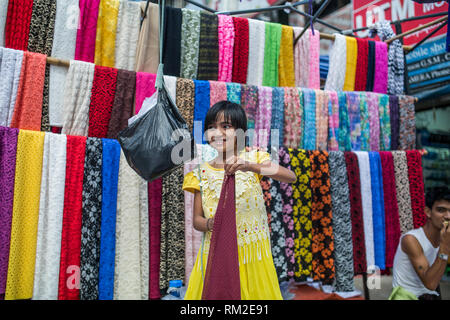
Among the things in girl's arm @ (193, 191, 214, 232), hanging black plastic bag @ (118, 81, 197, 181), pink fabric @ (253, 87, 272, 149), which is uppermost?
pink fabric @ (253, 87, 272, 149)

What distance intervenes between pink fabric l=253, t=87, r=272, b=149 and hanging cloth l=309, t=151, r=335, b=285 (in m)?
0.39

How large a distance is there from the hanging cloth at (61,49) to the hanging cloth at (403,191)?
8.69 ft

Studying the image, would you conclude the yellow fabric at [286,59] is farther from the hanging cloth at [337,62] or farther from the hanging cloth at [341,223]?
the hanging cloth at [341,223]

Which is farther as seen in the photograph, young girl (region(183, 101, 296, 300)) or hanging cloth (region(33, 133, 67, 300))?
hanging cloth (region(33, 133, 67, 300))

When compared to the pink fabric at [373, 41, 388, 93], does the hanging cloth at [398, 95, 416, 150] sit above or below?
below

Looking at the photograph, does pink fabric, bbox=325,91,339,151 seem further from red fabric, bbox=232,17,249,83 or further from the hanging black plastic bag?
the hanging black plastic bag

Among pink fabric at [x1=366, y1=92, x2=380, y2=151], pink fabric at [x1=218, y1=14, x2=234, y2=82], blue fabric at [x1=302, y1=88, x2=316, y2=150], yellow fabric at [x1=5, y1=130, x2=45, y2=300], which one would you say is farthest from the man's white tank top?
yellow fabric at [x1=5, y1=130, x2=45, y2=300]

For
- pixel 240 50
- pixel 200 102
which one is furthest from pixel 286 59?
pixel 200 102

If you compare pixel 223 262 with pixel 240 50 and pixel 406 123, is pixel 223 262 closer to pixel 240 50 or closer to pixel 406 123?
pixel 240 50

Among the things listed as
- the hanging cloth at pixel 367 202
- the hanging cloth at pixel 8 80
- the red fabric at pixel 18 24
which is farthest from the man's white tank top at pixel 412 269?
the red fabric at pixel 18 24

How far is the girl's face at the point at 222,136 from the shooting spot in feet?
4.69

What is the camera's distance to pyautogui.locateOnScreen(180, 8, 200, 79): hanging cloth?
2.56m

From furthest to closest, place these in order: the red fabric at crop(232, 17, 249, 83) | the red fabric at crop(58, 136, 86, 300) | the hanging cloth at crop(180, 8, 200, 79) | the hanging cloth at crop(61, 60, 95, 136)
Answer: the red fabric at crop(232, 17, 249, 83) < the hanging cloth at crop(180, 8, 200, 79) < the hanging cloth at crop(61, 60, 95, 136) < the red fabric at crop(58, 136, 86, 300)

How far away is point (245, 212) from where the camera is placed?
1.46 metres
